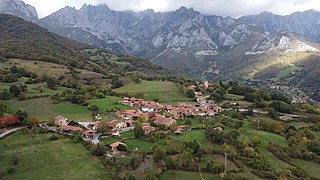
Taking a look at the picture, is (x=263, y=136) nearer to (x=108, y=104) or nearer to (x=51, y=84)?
(x=108, y=104)

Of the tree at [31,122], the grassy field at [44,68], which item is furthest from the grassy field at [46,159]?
the grassy field at [44,68]

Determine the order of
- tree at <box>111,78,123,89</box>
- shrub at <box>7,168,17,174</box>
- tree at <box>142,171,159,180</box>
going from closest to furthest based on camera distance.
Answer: tree at <box>142,171,159,180</box> → shrub at <box>7,168,17,174</box> → tree at <box>111,78,123,89</box>

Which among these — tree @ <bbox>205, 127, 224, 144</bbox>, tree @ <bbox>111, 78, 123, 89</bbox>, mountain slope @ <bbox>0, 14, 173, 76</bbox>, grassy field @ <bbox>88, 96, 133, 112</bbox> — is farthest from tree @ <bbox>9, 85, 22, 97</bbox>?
tree @ <bbox>205, 127, 224, 144</bbox>

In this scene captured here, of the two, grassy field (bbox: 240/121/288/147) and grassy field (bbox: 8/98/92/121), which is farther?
grassy field (bbox: 8/98/92/121)

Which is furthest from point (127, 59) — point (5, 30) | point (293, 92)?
point (293, 92)

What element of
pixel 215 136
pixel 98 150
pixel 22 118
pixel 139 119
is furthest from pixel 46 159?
pixel 139 119

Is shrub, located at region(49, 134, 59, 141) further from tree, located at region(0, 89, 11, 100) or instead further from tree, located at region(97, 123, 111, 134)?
tree, located at region(0, 89, 11, 100)

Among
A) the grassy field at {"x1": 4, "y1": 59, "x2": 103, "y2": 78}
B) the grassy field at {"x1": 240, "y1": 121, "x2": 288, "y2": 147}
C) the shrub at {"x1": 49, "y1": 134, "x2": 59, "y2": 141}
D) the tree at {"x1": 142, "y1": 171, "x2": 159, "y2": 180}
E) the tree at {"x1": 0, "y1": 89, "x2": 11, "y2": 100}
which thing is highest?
the grassy field at {"x1": 4, "y1": 59, "x2": 103, "y2": 78}

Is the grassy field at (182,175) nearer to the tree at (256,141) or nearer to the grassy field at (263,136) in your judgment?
the tree at (256,141)
